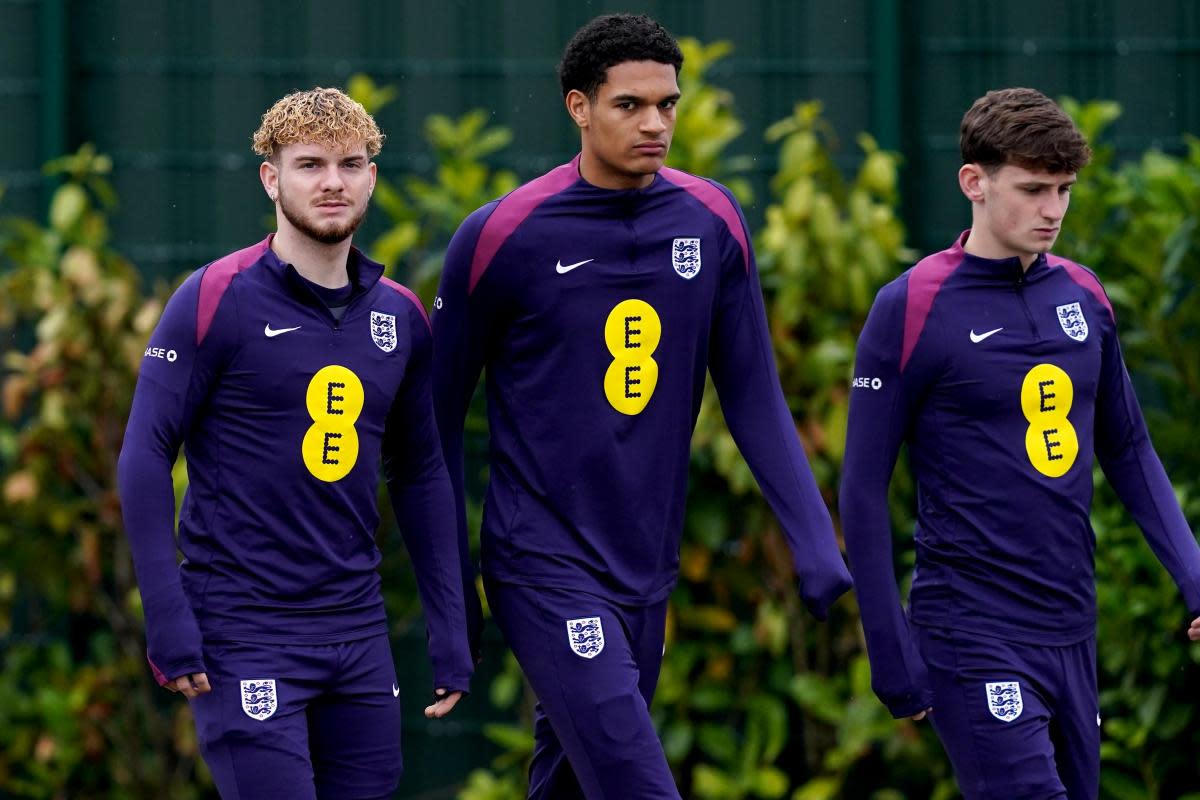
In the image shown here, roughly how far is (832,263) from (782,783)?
1.76 metres

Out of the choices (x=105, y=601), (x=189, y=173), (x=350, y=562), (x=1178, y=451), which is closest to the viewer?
(x=350, y=562)

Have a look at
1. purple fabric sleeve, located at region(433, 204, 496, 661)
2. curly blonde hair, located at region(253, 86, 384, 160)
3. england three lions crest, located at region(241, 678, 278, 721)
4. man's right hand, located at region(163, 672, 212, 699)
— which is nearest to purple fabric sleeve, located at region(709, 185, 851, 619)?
purple fabric sleeve, located at region(433, 204, 496, 661)

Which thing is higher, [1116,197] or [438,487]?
[1116,197]

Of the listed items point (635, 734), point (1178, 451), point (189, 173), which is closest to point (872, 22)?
point (1178, 451)

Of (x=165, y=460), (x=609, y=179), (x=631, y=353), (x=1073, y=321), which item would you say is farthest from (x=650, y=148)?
(x=165, y=460)

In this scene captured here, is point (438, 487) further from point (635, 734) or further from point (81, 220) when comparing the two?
point (81, 220)

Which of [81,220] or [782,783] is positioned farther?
[81,220]

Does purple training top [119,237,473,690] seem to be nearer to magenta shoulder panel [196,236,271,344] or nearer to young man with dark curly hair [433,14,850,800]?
magenta shoulder panel [196,236,271,344]

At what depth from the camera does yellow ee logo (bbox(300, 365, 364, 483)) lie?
4840 mm

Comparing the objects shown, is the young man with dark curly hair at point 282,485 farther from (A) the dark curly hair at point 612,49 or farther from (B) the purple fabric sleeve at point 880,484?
(B) the purple fabric sleeve at point 880,484

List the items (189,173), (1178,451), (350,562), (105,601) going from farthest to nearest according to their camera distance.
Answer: (189,173), (105,601), (1178,451), (350,562)

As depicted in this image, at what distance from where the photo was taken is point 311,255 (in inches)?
195

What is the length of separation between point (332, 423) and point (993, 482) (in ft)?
5.23

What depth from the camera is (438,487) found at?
516 centimetres
